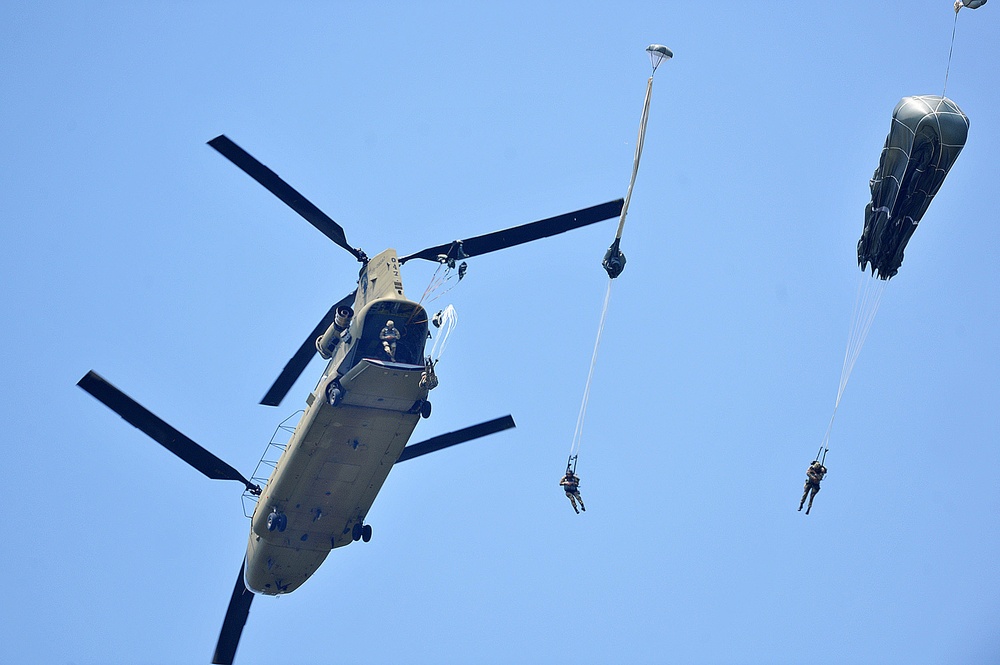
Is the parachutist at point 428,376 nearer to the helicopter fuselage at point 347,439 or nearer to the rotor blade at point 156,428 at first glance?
the helicopter fuselage at point 347,439

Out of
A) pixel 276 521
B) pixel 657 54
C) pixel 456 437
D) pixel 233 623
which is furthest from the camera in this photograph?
pixel 233 623

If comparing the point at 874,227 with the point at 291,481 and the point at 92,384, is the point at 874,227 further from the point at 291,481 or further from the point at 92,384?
the point at 92,384

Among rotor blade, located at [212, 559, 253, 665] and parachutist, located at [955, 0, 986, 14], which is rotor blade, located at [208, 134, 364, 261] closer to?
rotor blade, located at [212, 559, 253, 665]

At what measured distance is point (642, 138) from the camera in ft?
110

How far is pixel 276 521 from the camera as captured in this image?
3697cm

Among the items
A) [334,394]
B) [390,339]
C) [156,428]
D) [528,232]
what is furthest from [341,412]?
[528,232]

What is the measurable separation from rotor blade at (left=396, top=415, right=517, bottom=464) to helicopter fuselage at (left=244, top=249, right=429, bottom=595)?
93 centimetres

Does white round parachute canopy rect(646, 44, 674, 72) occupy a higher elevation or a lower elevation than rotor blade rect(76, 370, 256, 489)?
higher

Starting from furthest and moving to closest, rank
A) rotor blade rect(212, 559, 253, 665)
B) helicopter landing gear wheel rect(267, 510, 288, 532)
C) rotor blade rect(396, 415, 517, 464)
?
rotor blade rect(212, 559, 253, 665)
rotor blade rect(396, 415, 517, 464)
helicopter landing gear wheel rect(267, 510, 288, 532)

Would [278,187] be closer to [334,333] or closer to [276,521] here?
[334,333]

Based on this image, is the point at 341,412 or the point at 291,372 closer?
the point at 341,412

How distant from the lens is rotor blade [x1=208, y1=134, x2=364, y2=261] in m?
35.2

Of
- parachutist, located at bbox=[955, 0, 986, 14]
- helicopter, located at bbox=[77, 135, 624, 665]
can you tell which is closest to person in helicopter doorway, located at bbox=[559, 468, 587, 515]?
helicopter, located at bbox=[77, 135, 624, 665]

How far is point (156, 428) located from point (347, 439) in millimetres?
4365
